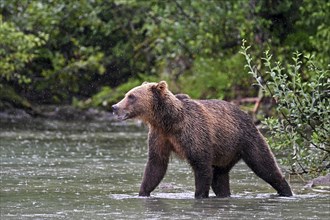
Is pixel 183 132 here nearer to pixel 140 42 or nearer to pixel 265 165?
pixel 265 165

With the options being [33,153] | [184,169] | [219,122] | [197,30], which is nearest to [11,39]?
[197,30]

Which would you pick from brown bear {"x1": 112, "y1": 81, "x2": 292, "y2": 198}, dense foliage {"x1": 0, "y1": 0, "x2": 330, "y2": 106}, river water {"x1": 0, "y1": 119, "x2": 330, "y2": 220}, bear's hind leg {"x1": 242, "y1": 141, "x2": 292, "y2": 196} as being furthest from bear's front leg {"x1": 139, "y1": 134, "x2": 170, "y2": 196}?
dense foliage {"x1": 0, "y1": 0, "x2": 330, "y2": 106}

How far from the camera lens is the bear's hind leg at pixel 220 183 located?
11562 mm

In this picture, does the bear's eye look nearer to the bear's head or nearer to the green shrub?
the bear's head

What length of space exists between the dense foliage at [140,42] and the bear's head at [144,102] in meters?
9.86

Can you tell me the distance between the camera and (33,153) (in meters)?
17.2

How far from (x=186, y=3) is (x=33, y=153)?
9.26 meters

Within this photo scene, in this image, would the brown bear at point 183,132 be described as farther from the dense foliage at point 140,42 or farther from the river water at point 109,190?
the dense foliage at point 140,42

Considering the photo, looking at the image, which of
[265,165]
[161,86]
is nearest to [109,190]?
[161,86]

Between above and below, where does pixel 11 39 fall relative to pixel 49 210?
above

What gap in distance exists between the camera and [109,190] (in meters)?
12.1

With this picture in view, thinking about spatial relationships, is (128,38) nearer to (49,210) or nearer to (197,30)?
(197,30)

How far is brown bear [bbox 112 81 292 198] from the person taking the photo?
11070mm

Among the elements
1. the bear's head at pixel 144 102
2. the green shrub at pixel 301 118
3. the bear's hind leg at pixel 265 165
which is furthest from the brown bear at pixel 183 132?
the green shrub at pixel 301 118
